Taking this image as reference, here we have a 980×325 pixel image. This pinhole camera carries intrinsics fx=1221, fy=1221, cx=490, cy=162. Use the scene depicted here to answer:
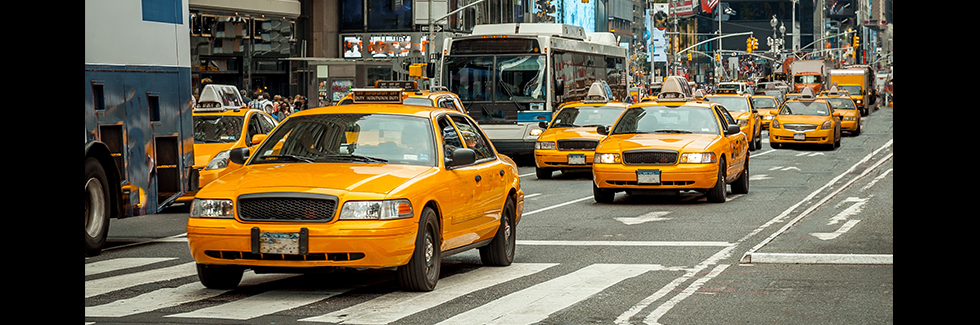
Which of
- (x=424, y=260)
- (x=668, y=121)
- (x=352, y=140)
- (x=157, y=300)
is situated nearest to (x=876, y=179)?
(x=668, y=121)

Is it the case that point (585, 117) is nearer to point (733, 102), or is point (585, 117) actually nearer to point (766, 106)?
point (733, 102)

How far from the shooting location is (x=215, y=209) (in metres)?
8.22

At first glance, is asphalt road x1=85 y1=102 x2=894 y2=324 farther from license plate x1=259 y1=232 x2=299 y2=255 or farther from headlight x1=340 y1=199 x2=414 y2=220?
headlight x1=340 y1=199 x2=414 y2=220

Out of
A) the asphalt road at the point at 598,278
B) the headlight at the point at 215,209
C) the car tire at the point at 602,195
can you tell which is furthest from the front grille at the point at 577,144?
the headlight at the point at 215,209

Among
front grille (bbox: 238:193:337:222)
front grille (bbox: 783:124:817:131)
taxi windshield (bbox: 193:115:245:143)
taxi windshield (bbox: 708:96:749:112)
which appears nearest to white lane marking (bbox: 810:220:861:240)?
front grille (bbox: 238:193:337:222)

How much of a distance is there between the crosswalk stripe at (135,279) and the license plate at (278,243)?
1.49 metres

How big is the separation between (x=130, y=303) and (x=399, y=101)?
3070mm

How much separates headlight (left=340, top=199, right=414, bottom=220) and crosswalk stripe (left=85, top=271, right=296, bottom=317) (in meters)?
1.28

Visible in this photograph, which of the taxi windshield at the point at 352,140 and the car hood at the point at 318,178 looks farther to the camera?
the taxi windshield at the point at 352,140

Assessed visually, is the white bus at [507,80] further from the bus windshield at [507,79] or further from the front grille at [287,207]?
the front grille at [287,207]

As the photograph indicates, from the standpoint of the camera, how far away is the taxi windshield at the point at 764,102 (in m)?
41.5

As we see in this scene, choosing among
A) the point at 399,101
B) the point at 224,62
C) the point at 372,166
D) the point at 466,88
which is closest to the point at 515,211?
the point at 399,101

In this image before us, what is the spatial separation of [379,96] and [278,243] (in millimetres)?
2704
